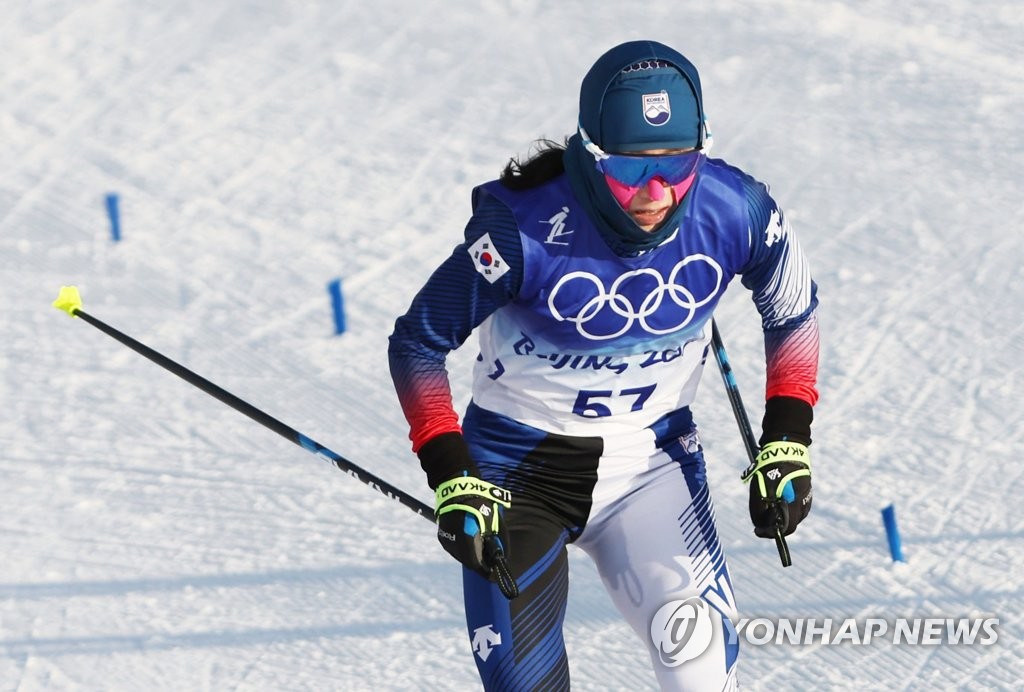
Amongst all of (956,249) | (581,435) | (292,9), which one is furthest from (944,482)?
(292,9)

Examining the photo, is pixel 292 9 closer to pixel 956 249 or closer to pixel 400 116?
pixel 400 116

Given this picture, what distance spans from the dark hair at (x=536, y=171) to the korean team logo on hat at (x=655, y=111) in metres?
0.36

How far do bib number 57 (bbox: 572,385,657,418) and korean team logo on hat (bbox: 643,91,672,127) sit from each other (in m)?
0.69

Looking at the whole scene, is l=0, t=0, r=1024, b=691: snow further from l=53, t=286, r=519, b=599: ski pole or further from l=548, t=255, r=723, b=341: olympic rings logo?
l=548, t=255, r=723, b=341: olympic rings logo

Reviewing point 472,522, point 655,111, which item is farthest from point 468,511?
point 655,111

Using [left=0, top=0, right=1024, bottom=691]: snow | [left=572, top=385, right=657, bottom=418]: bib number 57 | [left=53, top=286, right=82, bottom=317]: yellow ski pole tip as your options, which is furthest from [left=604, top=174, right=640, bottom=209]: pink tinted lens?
[left=0, top=0, right=1024, bottom=691]: snow

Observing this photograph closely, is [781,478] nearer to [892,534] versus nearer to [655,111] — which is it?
[655,111]

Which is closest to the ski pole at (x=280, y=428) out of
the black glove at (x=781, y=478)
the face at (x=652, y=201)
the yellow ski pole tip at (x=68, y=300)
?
the yellow ski pole tip at (x=68, y=300)

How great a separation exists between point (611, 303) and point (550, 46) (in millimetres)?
5951

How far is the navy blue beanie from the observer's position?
327cm

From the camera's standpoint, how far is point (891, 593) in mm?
5230

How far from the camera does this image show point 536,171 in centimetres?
359

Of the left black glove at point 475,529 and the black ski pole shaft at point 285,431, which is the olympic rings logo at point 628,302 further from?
the black ski pole shaft at point 285,431

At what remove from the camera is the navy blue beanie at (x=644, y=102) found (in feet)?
10.7
